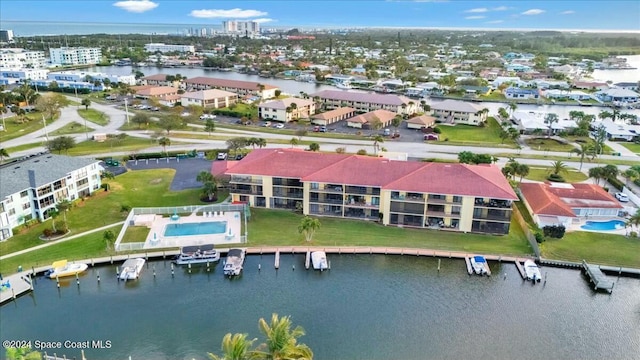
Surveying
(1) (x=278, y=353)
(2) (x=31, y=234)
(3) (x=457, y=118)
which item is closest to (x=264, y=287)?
(1) (x=278, y=353)

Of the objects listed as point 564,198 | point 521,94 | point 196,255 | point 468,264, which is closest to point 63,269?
point 196,255

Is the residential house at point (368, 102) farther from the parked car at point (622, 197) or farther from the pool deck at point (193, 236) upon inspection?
the pool deck at point (193, 236)

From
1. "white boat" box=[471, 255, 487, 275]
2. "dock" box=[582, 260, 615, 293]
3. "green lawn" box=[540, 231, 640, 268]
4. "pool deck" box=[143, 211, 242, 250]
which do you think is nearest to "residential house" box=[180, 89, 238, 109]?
"pool deck" box=[143, 211, 242, 250]

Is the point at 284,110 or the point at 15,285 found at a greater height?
the point at 284,110

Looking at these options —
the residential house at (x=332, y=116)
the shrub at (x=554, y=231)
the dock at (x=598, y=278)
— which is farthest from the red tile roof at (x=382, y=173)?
the residential house at (x=332, y=116)

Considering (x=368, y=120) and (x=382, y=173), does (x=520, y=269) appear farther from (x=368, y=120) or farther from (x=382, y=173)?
(x=368, y=120)

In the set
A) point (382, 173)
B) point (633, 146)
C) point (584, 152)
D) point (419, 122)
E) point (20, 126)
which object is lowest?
point (633, 146)

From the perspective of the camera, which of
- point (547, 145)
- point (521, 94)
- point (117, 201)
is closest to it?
point (117, 201)

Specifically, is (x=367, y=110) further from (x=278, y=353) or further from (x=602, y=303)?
(x=278, y=353)

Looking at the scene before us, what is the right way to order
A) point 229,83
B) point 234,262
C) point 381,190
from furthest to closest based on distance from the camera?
1. point 229,83
2. point 381,190
3. point 234,262
